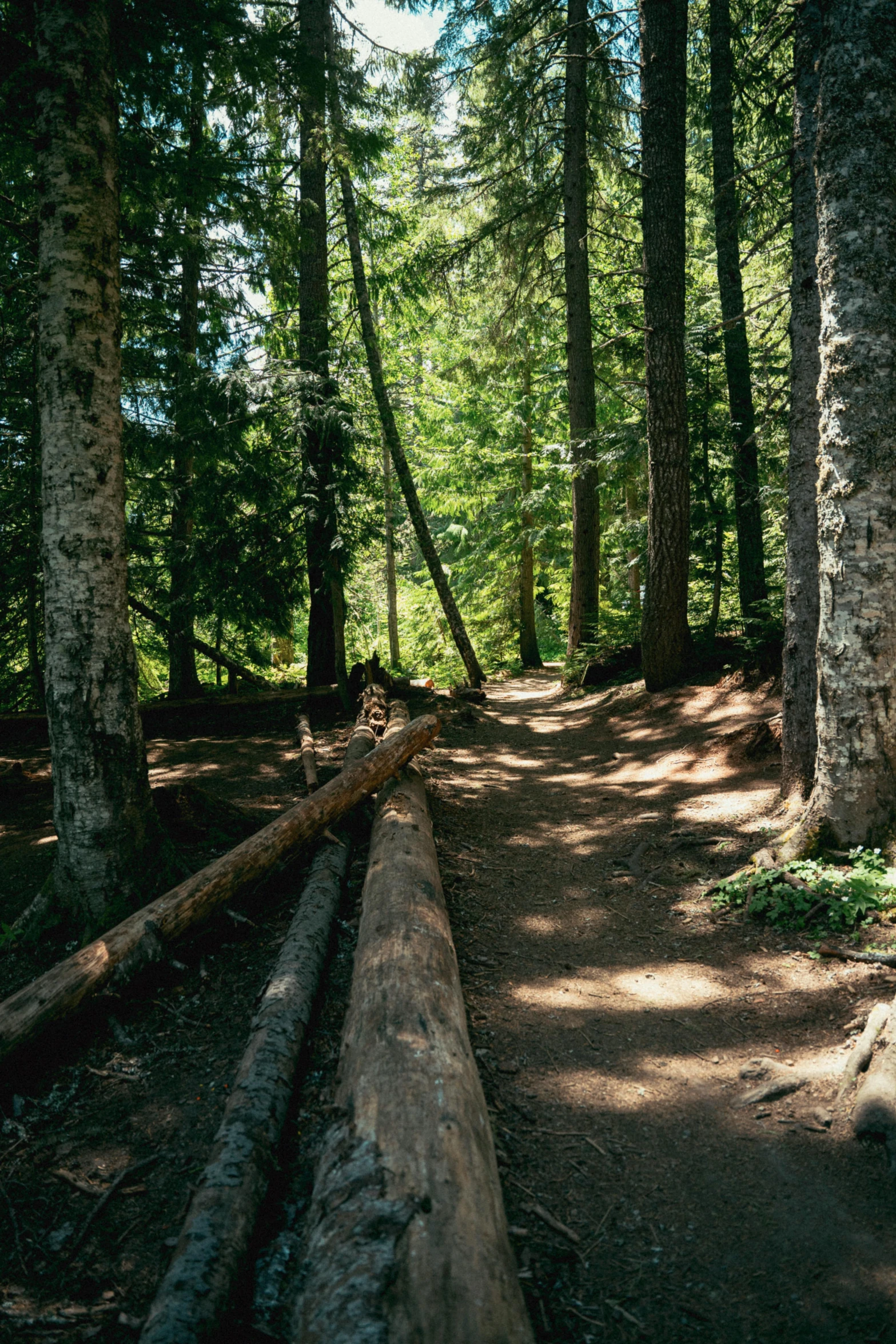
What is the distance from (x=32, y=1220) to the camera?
265 centimetres

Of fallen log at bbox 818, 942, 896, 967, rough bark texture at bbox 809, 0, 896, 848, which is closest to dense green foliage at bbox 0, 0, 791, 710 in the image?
rough bark texture at bbox 809, 0, 896, 848

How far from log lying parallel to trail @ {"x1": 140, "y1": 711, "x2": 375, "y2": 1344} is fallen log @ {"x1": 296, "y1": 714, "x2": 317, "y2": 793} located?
10.9ft

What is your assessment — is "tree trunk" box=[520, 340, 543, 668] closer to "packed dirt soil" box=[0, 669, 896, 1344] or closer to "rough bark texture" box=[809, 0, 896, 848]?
"packed dirt soil" box=[0, 669, 896, 1344]

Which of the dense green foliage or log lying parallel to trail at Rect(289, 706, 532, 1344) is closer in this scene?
log lying parallel to trail at Rect(289, 706, 532, 1344)

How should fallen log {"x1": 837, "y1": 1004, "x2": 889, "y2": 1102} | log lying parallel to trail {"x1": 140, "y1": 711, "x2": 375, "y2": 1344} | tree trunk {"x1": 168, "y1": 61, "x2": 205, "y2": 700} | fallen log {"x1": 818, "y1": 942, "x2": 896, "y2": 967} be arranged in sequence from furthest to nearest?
tree trunk {"x1": 168, "y1": 61, "x2": 205, "y2": 700} < fallen log {"x1": 818, "y1": 942, "x2": 896, "y2": 967} < fallen log {"x1": 837, "y1": 1004, "x2": 889, "y2": 1102} < log lying parallel to trail {"x1": 140, "y1": 711, "x2": 375, "y2": 1344}

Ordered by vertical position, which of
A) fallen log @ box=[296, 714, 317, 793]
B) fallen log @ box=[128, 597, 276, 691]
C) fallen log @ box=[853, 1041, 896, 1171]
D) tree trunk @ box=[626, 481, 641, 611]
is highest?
tree trunk @ box=[626, 481, 641, 611]

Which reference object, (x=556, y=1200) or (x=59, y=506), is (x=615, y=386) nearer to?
(x=59, y=506)

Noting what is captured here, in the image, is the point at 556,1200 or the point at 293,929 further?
the point at 293,929

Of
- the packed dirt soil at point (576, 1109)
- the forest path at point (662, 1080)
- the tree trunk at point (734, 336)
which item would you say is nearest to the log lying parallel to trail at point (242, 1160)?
the packed dirt soil at point (576, 1109)

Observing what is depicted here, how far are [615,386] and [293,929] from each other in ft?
53.6

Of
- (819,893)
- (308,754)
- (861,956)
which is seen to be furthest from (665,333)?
(861,956)

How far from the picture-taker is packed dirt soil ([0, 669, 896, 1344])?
89.4 inches

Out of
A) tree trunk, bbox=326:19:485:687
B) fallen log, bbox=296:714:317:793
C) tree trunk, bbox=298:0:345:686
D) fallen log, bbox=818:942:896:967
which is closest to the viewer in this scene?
fallen log, bbox=818:942:896:967

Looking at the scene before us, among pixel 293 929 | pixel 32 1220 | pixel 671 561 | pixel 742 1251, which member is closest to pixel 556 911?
pixel 293 929
